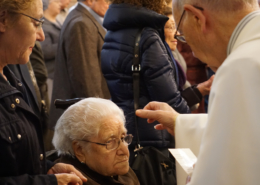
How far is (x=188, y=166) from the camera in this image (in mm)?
1903

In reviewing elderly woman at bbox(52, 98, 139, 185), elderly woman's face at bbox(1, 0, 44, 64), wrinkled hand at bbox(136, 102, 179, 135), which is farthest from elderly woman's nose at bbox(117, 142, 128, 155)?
elderly woman's face at bbox(1, 0, 44, 64)

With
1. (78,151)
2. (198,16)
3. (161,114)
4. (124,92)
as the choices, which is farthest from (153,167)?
(198,16)

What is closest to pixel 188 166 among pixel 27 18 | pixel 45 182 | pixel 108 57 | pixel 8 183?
pixel 45 182

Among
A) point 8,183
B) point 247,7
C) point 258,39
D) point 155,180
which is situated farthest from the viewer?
point 155,180

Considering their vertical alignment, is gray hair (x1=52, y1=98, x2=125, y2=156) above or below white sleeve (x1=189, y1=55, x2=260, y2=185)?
below

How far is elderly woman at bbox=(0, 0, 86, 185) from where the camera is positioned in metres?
1.81

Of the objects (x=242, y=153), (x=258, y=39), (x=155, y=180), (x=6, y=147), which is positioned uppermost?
(x=258, y=39)

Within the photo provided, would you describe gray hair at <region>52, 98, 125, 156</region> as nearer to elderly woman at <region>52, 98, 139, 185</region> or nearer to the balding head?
elderly woman at <region>52, 98, 139, 185</region>

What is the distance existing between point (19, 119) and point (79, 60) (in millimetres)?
1773

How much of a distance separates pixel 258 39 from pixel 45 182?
1.16 meters

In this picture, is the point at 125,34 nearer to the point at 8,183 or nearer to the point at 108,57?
the point at 108,57

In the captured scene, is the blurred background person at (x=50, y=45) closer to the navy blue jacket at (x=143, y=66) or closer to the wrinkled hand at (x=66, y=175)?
the navy blue jacket at (x=143, y=66)

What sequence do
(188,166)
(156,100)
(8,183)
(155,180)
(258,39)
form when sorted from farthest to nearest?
(156,100), (155,180), (188,166), (8,183), (258,39)

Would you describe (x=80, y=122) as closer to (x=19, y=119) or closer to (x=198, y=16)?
(x=19, y=119)
